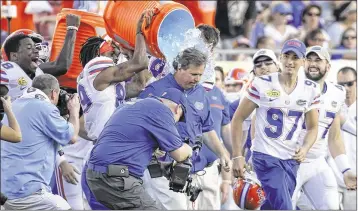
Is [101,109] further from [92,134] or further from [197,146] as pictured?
[197,146]

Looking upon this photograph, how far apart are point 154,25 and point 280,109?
1.67m

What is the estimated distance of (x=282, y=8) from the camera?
730 inches

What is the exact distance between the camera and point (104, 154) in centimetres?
997

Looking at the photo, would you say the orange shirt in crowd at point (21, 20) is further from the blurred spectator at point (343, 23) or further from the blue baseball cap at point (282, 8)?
the blurred spectator at point (343, 23)

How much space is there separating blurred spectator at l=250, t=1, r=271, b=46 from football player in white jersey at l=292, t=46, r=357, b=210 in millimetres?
4532

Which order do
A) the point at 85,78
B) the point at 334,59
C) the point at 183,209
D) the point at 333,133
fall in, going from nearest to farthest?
the point at 85,78, the point at 183,209, the point at 333,133, the point at 334,59

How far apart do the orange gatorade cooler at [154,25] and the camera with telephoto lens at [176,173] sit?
1202 millimetres

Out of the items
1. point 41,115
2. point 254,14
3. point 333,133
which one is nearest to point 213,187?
point 333,133

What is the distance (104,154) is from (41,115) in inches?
37.5

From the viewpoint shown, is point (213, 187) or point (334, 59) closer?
point (213, 187)

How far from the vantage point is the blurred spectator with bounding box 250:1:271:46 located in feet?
59.5

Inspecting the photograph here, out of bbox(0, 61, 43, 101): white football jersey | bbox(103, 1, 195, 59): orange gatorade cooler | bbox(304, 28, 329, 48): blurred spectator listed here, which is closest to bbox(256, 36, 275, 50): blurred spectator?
bbox(304, 28, 329, 48): blurred spectator

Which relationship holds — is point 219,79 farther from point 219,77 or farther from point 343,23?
point 343,23

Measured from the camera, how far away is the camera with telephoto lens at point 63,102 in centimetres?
1132
